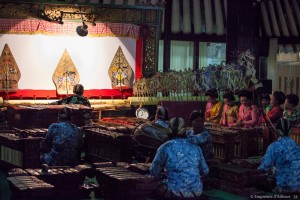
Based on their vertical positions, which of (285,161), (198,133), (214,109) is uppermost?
(214,109)

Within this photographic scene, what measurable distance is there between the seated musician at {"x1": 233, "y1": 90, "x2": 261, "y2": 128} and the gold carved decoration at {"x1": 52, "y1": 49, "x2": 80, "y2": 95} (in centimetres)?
502

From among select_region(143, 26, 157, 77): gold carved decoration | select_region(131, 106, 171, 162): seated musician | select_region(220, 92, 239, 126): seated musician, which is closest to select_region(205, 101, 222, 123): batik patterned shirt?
select_region(220, 92, 239, 126): seated musician

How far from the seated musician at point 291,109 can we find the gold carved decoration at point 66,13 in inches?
249

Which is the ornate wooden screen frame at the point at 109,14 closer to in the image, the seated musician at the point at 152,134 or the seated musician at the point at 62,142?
the seated musician at the point at 152,134

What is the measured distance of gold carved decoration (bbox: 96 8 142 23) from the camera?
1764cm

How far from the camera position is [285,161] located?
9625 millimetres

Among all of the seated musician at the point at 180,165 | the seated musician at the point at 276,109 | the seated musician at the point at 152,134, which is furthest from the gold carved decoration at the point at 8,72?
the seated musician at the point at 180,165

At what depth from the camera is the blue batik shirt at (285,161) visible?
9.55 metres

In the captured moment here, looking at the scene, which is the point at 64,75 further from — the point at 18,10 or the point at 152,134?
the point at 152,134

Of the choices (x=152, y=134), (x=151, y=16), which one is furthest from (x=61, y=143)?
(x=151, y=16)

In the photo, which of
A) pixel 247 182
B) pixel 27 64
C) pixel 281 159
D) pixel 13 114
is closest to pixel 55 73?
pixel 27 64

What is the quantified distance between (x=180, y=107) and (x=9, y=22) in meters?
4.91

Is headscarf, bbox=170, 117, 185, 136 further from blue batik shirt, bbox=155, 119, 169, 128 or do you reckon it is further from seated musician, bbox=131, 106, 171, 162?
blue batik shirt, bbox=155, 119, 169, 128

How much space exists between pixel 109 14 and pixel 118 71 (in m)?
1.56
